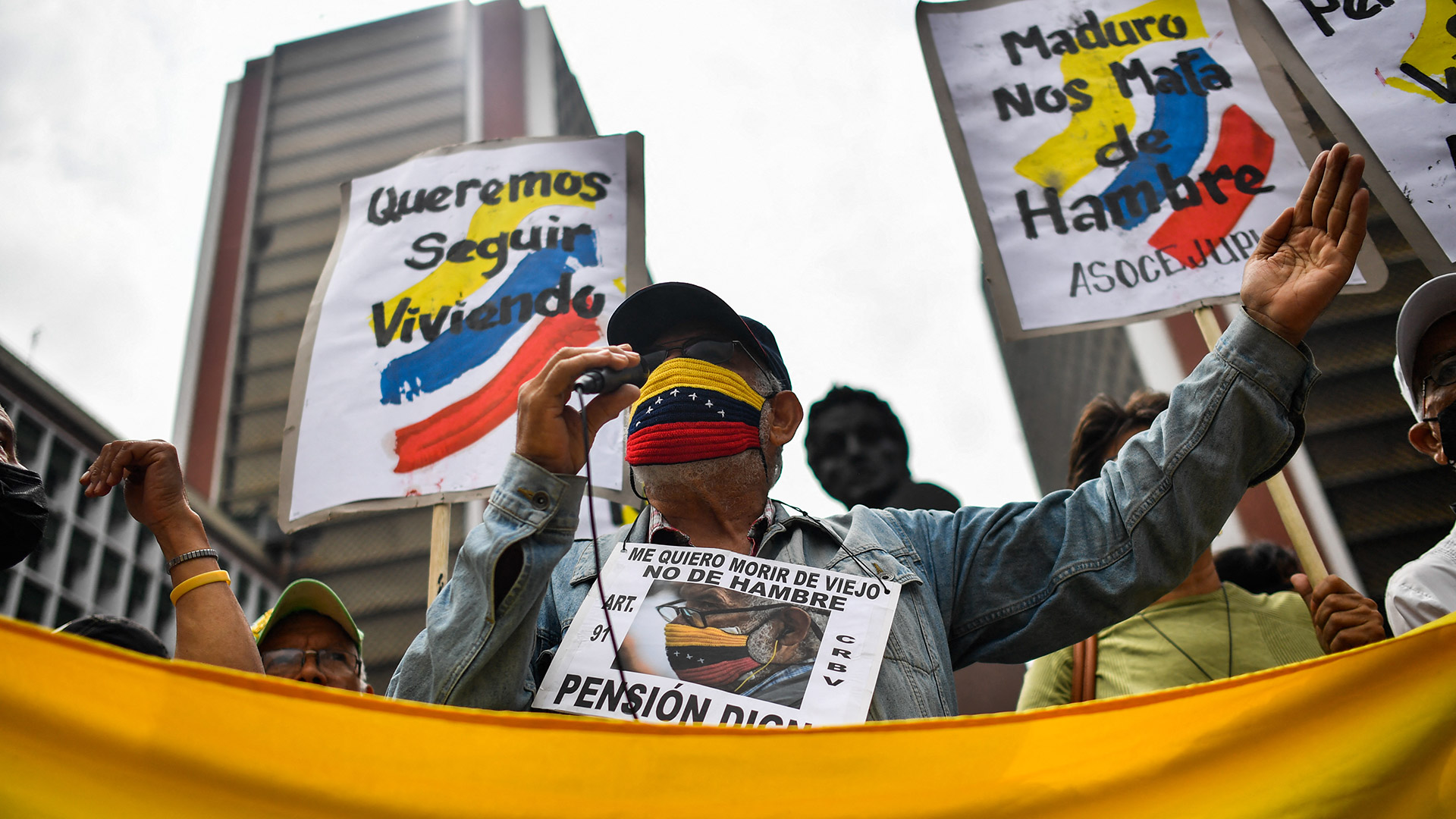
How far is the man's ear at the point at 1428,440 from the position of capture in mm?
2178

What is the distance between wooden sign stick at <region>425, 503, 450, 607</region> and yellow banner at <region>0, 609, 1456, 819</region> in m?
1.10

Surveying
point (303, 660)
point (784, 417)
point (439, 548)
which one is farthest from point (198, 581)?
point (784, 417)

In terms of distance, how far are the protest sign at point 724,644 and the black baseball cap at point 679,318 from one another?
540 mm

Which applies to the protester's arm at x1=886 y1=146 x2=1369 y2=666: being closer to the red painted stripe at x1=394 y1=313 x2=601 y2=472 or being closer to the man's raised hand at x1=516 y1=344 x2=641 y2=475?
the man's raised hand at x1=516 y1=344 x2=641 y2=475

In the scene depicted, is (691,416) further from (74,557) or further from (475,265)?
(74,557)

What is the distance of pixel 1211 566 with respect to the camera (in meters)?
2.71

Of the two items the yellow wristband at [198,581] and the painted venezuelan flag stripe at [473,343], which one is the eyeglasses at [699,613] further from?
the painted venezuelan flag stripe at [473,343]

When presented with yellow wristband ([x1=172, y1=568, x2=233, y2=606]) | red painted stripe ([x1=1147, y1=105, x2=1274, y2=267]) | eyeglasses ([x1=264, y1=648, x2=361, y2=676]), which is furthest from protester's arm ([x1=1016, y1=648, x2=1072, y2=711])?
yellow wristband ([x1=172, y1=568, x2=233, y2=606])

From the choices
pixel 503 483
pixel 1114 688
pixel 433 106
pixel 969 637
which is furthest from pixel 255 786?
pixel 433 106

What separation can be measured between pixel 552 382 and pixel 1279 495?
178 centimetres

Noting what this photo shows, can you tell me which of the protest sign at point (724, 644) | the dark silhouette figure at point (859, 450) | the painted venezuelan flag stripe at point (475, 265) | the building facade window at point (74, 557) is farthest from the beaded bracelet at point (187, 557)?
the dark silhouette figure at point (859, 450)

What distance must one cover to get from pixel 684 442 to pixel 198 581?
100cm

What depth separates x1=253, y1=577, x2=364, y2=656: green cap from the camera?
101 inches

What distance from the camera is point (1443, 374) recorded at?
2.21 m
